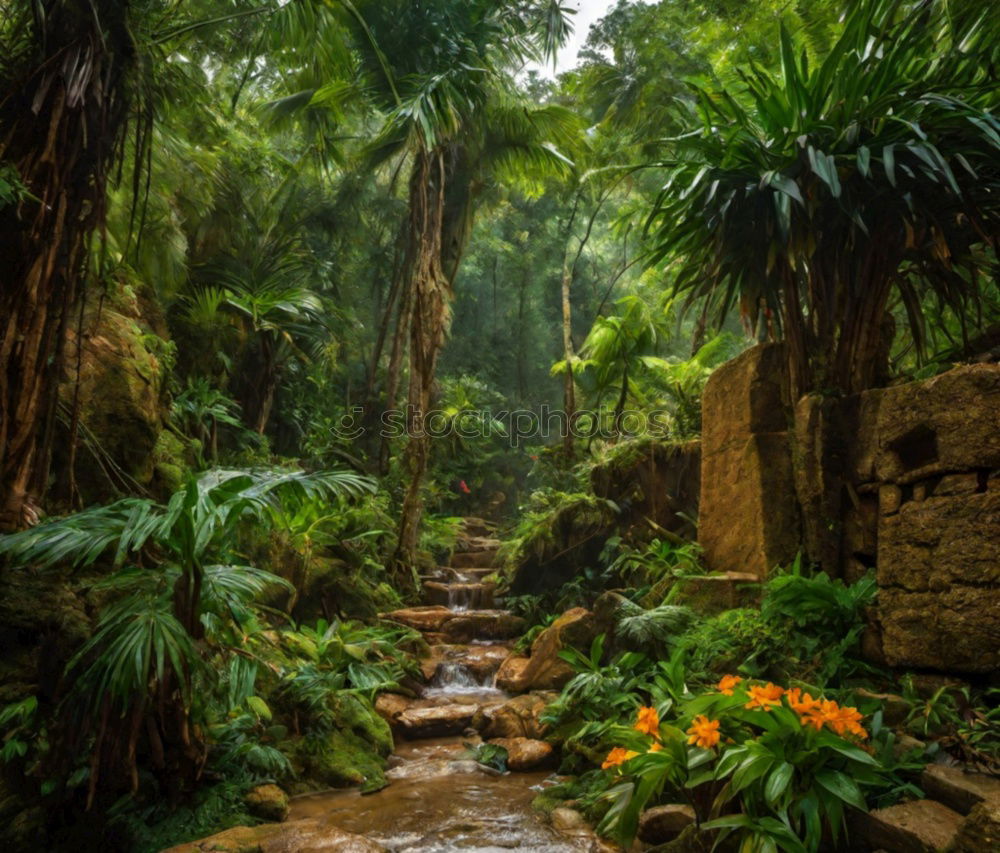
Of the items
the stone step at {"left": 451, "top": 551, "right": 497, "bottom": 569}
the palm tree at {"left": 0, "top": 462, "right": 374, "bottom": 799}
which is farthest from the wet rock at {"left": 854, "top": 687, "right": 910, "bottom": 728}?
the stone step at {"left": 451, "top": 551, "right": 497, "bottom": 569}

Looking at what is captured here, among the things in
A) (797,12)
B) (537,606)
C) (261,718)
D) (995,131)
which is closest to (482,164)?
(797,12)

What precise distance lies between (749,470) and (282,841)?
3.69 m

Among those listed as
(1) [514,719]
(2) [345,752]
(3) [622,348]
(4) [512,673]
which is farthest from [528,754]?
(3) [622,348]

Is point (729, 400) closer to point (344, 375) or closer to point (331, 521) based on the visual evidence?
point (331, 521)

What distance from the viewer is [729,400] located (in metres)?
4.88

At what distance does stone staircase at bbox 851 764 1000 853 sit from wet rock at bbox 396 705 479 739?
10.5 feet

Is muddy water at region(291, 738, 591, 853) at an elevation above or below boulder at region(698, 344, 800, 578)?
below

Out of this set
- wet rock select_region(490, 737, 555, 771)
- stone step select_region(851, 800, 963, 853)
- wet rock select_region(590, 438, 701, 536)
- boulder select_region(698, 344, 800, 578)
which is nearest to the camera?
stone step select_region(851, 800, 963, 853)

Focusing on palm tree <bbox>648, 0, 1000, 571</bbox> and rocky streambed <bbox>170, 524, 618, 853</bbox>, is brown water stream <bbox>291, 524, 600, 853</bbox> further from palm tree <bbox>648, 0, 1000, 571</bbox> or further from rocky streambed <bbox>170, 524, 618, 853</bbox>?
palm tree <bbox>648, 0, 1000, 571</bbox>

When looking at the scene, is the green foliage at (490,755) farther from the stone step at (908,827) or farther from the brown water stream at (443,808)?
the stone step at (908,827)

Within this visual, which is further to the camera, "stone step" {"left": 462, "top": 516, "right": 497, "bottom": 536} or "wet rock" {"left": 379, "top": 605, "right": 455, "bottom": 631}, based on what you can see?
"stone step" {"left": 462, "top": 516, "right": 497, "bottom": 536}

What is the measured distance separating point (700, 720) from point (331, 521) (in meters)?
5.21

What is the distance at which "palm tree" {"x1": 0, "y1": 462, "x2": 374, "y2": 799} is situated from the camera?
2.37 meters

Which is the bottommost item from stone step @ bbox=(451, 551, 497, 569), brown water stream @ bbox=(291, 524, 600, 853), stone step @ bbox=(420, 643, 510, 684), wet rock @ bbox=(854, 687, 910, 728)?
brown water stream @ bbox=(291, 524, 600, 853)
